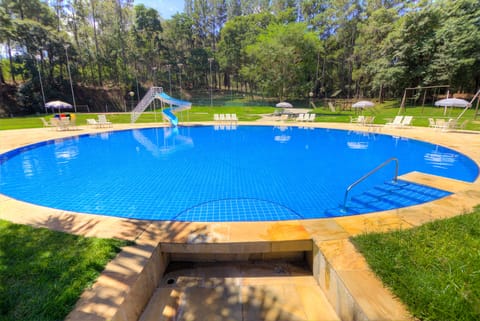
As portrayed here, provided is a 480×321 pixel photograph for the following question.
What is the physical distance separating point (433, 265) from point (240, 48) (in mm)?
46644

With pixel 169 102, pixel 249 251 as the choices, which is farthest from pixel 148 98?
pixel 249 251

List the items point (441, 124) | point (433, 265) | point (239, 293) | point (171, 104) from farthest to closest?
point (171, 104), point (441, 124), point (239, 293), point (433, 265)

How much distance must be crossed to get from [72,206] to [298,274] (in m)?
4.60

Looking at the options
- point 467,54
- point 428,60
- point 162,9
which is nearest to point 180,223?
point 467,54

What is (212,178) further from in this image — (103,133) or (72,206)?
(103,133)

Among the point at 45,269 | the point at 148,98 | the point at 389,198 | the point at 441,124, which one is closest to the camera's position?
the point at 45,269

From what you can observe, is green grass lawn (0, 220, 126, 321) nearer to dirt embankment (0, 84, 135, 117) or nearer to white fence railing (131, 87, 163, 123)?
white fence railing (131, 87, 163, 123)

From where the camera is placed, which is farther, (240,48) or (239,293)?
(240,48)

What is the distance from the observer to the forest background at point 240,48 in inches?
1003

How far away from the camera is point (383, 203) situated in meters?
4.89

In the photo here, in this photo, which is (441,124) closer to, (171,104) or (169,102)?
(169,102)

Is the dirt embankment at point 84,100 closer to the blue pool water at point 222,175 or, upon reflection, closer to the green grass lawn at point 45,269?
the blue pool water at point 222,175

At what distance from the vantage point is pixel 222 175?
6938mm

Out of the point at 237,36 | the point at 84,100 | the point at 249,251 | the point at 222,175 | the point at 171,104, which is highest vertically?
the point at 237,36
